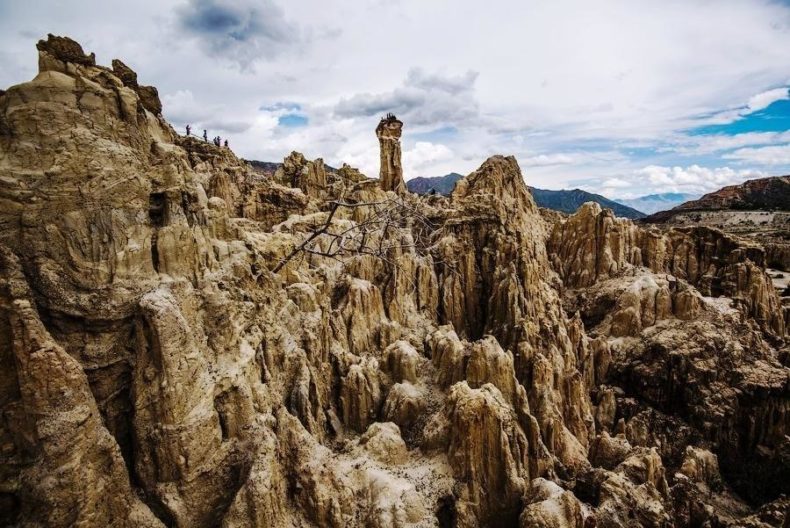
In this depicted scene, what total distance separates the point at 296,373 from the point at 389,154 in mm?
36803

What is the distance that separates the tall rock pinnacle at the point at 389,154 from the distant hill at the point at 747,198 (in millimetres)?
100205

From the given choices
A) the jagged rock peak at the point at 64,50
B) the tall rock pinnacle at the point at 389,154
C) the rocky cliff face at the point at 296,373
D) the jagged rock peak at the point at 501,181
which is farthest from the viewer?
the tall rock pinnacle at the point at 389,154

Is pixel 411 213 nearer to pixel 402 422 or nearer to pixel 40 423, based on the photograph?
pixel 40 423

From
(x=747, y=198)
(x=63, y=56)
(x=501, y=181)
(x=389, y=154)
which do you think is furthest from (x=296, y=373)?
(x=747, y=198)

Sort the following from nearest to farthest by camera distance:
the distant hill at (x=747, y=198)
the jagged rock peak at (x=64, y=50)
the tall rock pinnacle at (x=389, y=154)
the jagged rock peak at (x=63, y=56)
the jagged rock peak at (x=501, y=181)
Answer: the jagged rock peak at (x=63, y=56)
the jagged rock peak at (x=64, y=50)
the jagged rock peak at (x=501, y=181)
the tall rock pinnacle at (x=389, y=154)
the distant hill at (x=747, y=198)

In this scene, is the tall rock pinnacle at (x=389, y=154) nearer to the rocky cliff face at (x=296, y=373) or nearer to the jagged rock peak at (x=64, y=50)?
the rocky cliff face at (x=296, y=373)

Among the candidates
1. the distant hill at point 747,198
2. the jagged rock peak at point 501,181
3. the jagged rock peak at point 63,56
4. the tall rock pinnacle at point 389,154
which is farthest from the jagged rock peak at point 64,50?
the distant hill at point 747,198

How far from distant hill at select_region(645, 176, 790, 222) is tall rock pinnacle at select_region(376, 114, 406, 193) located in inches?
3945

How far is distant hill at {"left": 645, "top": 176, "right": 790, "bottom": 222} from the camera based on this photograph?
118m

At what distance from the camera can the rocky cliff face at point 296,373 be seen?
24.8 feet

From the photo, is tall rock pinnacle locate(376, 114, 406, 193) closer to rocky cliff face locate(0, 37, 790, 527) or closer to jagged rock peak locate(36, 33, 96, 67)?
rocky cliff face locate(0, 37, 790, 527)

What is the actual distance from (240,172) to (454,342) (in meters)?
27.5

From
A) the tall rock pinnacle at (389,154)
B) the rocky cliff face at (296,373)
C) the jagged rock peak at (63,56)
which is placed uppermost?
the tall rock pinnacle at (389,154)

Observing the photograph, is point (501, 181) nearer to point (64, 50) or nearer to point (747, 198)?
point (64, 50)
